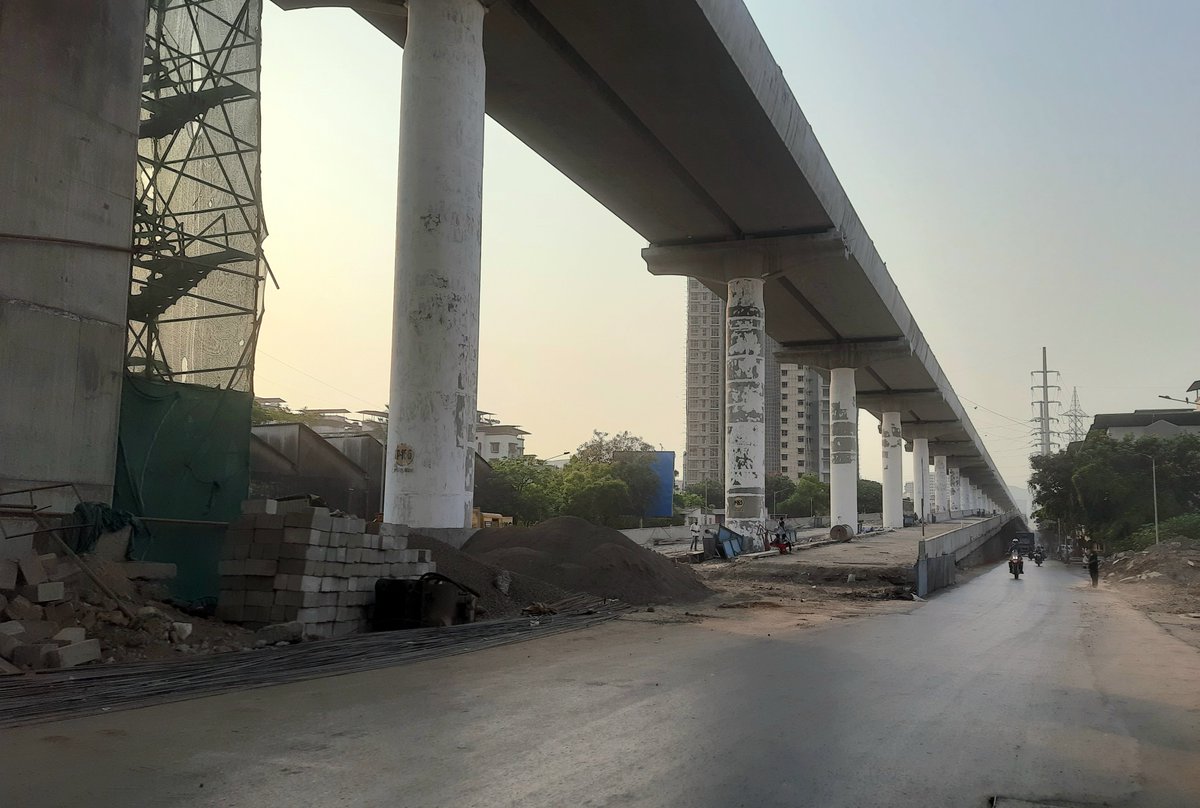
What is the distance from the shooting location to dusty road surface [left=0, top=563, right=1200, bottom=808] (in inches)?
196

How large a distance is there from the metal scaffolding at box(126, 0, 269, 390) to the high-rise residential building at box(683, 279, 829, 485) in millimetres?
139502

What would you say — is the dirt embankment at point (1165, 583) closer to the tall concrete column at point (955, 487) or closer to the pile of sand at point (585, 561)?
the pile of sand at point (585, 561)

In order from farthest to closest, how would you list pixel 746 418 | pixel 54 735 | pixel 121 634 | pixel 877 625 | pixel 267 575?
pixel 746 418, pixel 877 625, pixel 267 575, pixel 121 634, pixel 54 735

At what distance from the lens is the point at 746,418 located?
110 ft

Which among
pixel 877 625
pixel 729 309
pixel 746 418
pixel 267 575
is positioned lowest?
pixel 877 625

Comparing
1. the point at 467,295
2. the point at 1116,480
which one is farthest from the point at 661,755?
the point at 1116,480

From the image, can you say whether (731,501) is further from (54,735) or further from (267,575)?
(54,735)

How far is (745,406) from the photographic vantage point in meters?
33.5

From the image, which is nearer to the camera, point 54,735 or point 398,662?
point 54,735

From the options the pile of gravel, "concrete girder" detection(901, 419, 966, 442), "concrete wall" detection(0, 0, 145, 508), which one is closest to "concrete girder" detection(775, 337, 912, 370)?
"concrete girder" detection(901, 419, 966, 442)

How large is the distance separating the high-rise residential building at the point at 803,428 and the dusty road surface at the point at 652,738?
521ft

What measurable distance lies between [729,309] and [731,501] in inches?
285

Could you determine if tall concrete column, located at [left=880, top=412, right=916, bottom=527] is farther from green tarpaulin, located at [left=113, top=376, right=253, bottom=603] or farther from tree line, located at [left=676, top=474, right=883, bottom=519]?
green tarpaulin, located at [left=113, top=376, right=253, bottom=603]

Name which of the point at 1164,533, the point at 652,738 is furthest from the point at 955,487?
the point at 652,738
